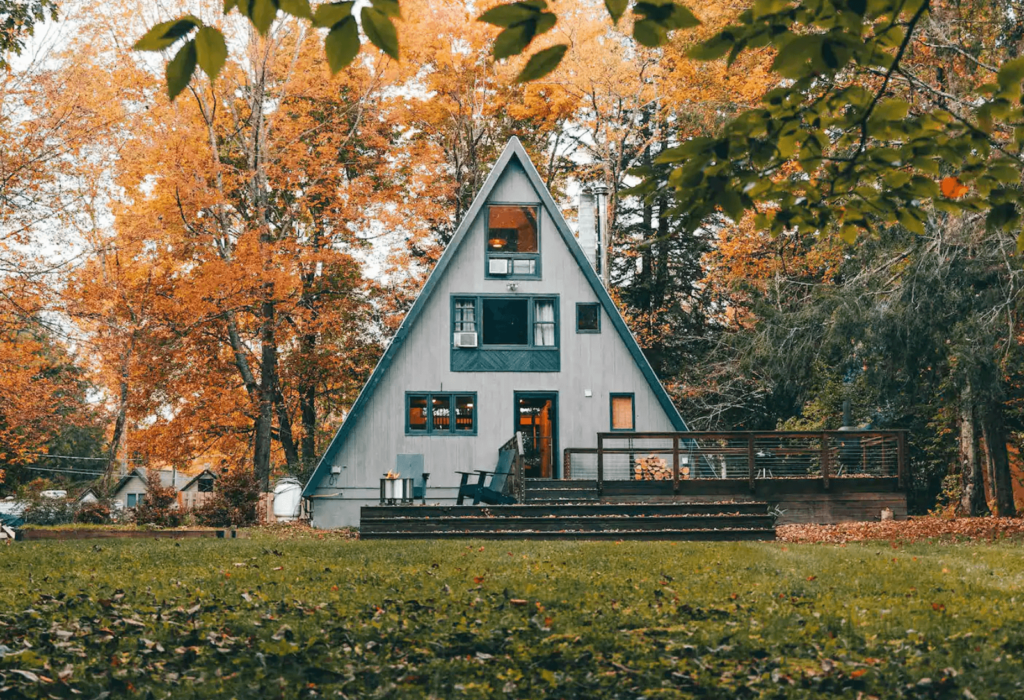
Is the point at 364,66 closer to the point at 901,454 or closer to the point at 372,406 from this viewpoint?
the point at 372,406

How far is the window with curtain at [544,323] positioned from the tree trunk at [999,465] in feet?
31.3

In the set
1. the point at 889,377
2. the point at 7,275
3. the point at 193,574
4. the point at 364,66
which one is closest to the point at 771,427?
the point at 889,377

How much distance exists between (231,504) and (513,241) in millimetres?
8773

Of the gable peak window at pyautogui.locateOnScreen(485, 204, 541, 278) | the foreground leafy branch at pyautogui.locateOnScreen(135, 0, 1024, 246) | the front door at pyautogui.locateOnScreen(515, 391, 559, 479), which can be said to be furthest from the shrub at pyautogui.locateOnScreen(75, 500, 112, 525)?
the foreground leafy branch at pyautogui.locateOnScreen(135, 0, 1024, 246)

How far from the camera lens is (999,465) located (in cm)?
2109

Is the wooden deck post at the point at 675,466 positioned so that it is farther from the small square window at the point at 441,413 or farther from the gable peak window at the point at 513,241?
the gable peak window at the point at 513,241

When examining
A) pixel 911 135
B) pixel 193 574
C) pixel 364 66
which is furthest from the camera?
pixel 364 66

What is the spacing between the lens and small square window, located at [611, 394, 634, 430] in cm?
2286

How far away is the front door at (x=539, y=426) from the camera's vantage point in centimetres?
2292

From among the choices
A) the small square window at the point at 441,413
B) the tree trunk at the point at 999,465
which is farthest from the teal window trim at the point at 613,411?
the tree trunk at the point at 999,465

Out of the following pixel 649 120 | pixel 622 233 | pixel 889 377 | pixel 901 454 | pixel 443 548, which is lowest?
pixel 443 548

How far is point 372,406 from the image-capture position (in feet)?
73.1

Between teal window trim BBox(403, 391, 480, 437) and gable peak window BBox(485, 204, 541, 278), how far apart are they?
115 inches

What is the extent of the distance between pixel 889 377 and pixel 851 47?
1665cm
